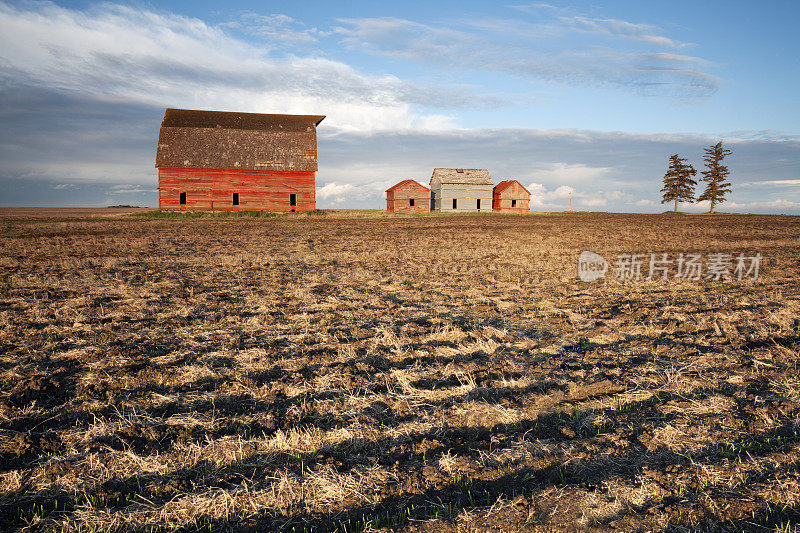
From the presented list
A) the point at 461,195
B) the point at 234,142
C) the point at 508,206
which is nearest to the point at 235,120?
the point at 234,142

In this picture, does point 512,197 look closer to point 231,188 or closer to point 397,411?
point 231,188

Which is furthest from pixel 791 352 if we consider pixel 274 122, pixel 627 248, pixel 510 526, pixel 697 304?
pixel 274 122

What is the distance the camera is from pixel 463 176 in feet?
208

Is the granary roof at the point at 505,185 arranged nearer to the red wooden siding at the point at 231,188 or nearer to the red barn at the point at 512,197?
the red barn at the point at 512,197

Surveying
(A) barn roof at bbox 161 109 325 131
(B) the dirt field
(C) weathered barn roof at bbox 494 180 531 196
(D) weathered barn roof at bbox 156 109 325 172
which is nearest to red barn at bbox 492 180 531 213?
(C) weathered barn roof at bbox 494 180 531 196

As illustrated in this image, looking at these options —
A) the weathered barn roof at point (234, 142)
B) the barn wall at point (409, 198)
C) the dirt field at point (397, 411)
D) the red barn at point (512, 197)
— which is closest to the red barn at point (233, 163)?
the weathered barn roof at point (234, 142)

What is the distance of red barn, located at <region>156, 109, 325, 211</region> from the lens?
38750 millimetres

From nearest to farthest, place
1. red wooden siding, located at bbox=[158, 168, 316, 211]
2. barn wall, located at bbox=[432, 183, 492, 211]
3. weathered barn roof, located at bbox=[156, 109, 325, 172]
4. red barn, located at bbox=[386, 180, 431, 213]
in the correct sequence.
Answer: red wooden siding, located at bbox=[158, 168, 316, 211]
weathered barn roof, located at bbox=[156, 109, 325, 172]
red barn, located at bbox=[386, 180, 431, 213]
barn wall, located at bbox=[432, 183, 492, 211]

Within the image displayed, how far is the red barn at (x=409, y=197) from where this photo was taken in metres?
→ 59.0

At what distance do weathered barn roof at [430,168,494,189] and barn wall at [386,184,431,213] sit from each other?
4.12m

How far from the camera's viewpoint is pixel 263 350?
18.8 feet

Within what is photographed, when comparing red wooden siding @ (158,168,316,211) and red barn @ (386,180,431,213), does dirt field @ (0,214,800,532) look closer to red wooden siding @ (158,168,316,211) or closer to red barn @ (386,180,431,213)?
red wooden siding @ (158,168,316,211)

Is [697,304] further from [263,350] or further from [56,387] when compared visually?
[56,387]

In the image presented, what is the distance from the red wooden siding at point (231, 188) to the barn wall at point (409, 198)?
19.1 meters
